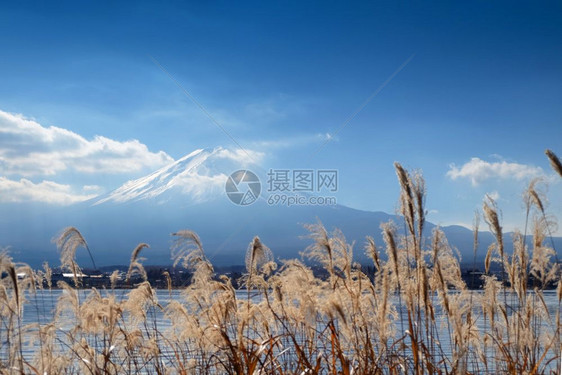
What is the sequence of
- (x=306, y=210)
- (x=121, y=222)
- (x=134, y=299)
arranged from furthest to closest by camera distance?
(x=121, y=222) → (x=306, y=210) → (x=134, y=299)

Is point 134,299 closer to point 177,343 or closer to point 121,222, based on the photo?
point 177,343

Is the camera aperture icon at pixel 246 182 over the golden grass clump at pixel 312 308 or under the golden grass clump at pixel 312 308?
over

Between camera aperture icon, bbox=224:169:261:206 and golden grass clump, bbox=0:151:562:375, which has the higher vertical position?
camera aperture icon, bbox=224:169:261:206

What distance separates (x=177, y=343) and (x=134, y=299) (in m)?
0.62

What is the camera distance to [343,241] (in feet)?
14.3

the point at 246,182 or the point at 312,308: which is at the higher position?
the point at 246,182

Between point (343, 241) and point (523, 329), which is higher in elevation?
point (343, 241)

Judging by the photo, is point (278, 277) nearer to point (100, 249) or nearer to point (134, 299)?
point (134, 299)

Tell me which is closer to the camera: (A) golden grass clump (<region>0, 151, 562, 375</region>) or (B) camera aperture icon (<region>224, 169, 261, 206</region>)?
(A) golden grass clump (<region>0, 151, 562, 375</region>)

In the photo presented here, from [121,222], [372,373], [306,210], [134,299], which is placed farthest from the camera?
[121,222]

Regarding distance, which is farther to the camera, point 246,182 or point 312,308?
point 246,182

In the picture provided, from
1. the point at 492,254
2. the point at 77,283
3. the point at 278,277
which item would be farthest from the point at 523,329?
the point at 77,283

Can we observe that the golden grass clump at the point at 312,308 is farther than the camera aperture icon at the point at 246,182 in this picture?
No

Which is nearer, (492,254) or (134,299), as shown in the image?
(134,299)
